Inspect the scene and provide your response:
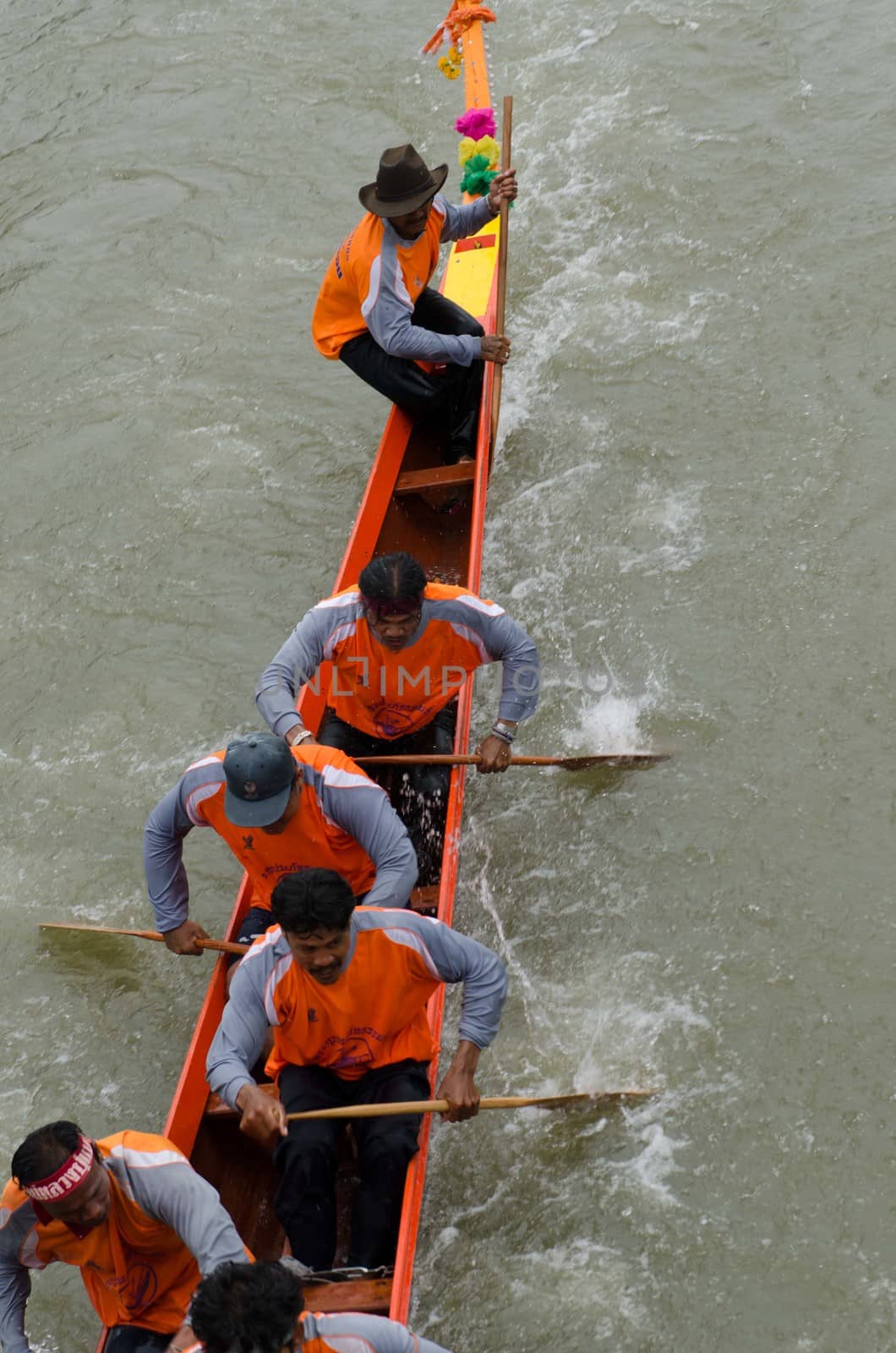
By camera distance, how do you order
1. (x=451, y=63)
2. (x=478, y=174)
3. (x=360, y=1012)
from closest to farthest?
(x=360, y=1012) < (x=478, y=174) < (x=451, y=63)

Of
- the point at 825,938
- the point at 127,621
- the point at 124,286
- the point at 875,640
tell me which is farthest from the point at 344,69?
the point at 825,938

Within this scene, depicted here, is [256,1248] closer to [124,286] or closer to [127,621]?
[127,621]

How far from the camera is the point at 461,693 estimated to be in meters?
6.52

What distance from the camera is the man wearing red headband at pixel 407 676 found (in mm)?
5832

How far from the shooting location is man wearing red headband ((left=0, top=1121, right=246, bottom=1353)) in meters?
A: 3.85

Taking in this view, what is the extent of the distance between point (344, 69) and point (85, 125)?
2.50 m

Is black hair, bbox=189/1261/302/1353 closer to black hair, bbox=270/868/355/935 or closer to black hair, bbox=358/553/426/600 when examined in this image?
black hair, bbox=270/868/355/935

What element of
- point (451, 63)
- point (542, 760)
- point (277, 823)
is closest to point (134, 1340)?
point (277, 823)

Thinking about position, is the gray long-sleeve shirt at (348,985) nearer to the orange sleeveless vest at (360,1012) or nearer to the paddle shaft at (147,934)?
the orange sleeveless vest at (360,1012)

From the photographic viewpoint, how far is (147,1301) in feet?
14.0

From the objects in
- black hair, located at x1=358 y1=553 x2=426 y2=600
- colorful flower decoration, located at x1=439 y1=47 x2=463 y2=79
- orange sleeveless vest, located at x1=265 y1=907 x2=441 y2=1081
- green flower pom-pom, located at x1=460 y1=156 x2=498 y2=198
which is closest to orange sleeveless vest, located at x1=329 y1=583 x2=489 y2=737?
black hair, located at x1=358 y1=553 x2=426 y2=600

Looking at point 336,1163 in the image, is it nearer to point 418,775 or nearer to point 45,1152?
point 45,1152

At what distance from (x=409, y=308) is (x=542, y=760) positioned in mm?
2413

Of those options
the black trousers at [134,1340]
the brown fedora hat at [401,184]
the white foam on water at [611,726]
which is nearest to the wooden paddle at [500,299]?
the brown fedora hat at [401,184]
